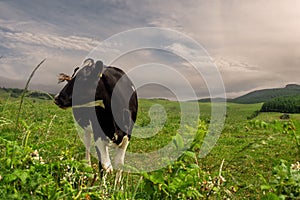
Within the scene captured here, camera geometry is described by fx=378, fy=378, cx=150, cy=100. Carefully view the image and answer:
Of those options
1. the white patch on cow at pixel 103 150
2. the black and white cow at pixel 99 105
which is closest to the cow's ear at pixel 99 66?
the black and white cow at pixel 99 105

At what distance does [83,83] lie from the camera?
8.09 metres

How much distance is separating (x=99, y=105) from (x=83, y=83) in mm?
730

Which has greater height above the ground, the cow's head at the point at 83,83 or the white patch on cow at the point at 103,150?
the cow's head at the point at 83,83

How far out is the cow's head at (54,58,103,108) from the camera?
8.05 m

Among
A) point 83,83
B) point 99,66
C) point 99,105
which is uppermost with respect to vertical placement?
point 99,66

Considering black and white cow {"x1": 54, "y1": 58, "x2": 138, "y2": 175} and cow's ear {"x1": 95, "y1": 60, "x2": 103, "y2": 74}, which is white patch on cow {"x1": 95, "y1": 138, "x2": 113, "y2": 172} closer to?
black and white cow {"x1": 54, "y1": 58, "x2": 138, "y2": 175}

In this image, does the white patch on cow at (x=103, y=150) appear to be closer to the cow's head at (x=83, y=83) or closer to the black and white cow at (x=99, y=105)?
the black and white cow at (x=99, y=105)

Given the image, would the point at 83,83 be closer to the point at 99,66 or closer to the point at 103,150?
the point at 99,66

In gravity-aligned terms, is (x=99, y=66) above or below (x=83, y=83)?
above

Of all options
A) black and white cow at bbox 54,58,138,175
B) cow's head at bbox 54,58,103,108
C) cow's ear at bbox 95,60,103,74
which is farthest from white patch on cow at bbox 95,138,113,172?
cow's ear at bbox 95,60,103,74

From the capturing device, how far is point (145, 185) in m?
2.87

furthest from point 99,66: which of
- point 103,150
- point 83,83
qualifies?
point 103,150

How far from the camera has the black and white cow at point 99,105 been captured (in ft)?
26.5

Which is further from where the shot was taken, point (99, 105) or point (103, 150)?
point (99, 105)
